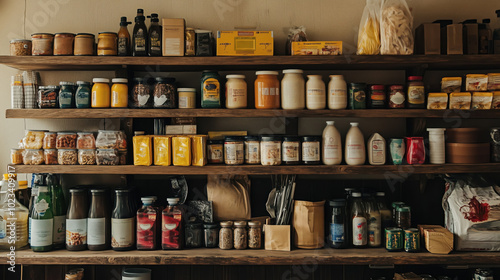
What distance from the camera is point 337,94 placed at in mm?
2352

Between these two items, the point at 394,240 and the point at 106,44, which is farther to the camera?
the point at 106,44

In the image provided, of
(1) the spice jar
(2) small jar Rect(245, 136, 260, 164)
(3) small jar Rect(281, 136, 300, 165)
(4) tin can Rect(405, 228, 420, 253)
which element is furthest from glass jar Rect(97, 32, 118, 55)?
(4) tin can Rect(405, 228, 420, 253)

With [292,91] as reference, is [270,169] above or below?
below

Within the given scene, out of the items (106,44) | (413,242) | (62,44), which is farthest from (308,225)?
(62,44)

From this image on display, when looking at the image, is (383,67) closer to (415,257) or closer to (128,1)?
(415,257)

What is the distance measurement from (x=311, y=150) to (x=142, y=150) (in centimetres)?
88

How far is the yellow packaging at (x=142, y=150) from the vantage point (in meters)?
2.36

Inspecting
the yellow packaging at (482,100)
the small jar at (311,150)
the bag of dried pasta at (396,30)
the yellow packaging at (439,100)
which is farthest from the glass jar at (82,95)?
the yellow packaging at (482,100)

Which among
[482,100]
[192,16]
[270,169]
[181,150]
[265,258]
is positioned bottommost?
[265,258]

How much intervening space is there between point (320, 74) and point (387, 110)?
46cm

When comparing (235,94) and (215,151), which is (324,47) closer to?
(235,94)

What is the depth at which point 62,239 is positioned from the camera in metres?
2.41

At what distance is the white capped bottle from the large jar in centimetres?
14

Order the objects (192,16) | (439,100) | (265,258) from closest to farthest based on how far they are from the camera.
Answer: (265,258) < (439,100) < (192,16)
